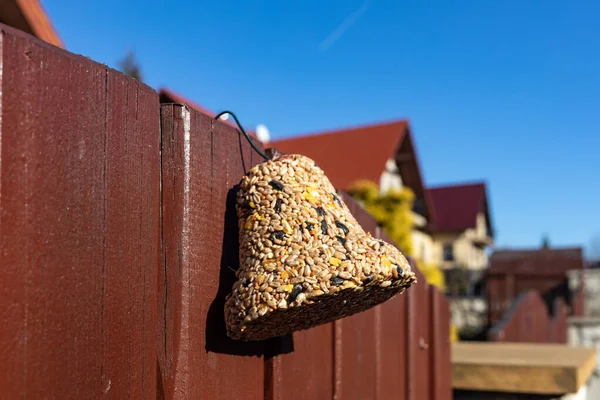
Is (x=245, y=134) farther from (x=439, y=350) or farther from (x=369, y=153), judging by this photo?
(x=369, y=153)

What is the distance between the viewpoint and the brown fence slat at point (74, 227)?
2.70ft

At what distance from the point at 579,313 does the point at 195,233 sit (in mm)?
12463

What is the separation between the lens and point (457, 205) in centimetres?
3403

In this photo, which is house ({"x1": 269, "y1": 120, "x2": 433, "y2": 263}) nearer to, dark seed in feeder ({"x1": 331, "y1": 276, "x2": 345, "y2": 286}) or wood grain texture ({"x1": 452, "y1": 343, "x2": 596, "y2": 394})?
wood grain texture ({"x1": 452, "y1": 343, "x2": 596, "y2": 394})

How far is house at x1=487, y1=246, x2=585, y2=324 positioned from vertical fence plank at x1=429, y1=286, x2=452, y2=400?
27.0ft

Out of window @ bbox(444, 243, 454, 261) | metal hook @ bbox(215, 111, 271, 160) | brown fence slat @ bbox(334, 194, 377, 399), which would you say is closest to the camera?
metal hook @ bbox(215, 111, 271, 160)

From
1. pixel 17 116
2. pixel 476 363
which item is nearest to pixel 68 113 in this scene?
pixel 17 116

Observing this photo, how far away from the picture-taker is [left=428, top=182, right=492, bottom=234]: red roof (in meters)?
33.1

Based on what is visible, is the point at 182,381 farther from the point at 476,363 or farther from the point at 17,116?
the point at 476,363

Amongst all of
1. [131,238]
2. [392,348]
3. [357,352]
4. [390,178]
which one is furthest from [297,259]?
[390,178]

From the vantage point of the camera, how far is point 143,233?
107 centimetres

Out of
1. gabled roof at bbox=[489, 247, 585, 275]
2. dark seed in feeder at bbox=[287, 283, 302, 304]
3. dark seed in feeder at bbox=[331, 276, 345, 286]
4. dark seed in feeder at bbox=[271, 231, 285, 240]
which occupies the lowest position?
gabled roof at bbox=[489, 247, 585, 275]

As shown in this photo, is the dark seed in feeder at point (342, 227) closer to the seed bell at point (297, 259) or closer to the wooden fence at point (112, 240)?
the seed bell at point (297, 259)

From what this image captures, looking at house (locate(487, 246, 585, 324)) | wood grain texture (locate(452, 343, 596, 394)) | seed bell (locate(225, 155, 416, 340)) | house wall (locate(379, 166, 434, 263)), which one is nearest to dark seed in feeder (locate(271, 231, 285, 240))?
seed bell (locate(225, 155, 416, 340))
